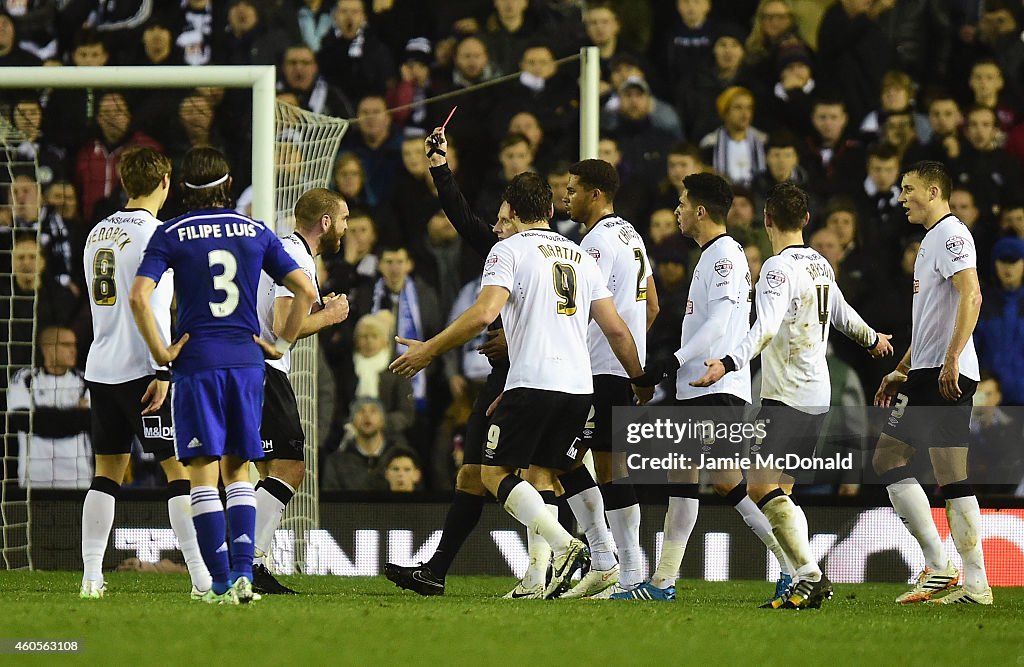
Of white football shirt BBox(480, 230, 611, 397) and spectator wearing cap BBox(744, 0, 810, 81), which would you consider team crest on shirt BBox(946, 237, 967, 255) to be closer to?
white football shirt BBox(480, 230, 611, 397)

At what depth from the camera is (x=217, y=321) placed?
6.00 meters

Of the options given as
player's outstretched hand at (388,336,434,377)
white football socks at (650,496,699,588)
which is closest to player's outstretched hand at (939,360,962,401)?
white football socks at (650,496,699,588)

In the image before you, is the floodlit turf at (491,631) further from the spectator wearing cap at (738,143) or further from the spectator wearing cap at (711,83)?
the spectator wearing cap at (711,83)

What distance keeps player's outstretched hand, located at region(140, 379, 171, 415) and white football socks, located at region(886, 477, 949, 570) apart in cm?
377

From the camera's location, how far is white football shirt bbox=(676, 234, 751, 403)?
7.24 meters

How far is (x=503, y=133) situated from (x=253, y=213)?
322 cm

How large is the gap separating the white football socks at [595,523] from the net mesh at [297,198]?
8.45 ft

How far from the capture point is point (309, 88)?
11922 millimetres

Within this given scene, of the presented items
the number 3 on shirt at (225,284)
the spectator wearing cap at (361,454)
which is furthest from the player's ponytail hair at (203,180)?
the spectator wearing cap at (361,454)

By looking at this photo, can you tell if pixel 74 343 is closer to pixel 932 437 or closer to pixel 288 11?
pixel 288 11

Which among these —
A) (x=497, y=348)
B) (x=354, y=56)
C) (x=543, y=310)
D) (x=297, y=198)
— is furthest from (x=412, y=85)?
(x=543, y=310)

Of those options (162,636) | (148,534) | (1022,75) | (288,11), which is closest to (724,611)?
(162,636)

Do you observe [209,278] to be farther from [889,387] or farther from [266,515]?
[889,387]

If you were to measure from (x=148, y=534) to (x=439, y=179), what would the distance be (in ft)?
11.4
